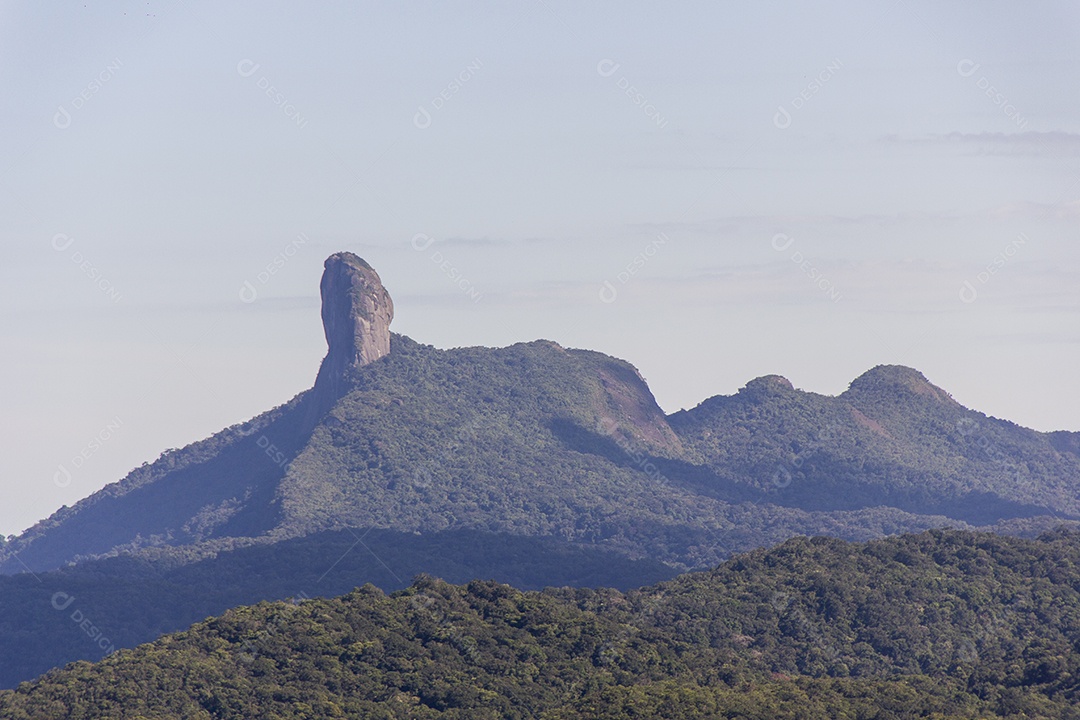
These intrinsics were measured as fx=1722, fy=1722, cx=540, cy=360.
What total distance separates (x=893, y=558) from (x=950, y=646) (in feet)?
50.8

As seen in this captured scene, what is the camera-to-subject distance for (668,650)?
386 feet

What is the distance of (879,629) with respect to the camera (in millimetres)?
135875

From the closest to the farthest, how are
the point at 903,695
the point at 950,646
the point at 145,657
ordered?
the point at 903,695, the point at 145,657, the point at 950,646

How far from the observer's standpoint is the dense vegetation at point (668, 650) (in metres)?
103

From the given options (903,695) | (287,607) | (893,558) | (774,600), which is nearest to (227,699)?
(287,607)

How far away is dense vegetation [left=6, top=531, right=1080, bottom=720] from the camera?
102625mm

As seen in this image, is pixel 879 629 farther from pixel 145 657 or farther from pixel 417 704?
pixel 145 657

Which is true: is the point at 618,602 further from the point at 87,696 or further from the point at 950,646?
the point at 87,696

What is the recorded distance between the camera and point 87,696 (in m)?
104

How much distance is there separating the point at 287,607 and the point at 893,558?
56.9 meters

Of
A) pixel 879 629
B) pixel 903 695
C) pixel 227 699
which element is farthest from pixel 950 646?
pixel 227 699

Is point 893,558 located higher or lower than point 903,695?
higher

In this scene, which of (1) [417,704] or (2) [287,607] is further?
(2) [287,607]

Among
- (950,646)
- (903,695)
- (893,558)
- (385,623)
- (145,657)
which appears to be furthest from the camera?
(893,558)
